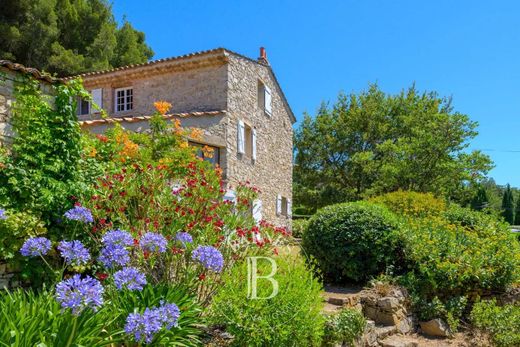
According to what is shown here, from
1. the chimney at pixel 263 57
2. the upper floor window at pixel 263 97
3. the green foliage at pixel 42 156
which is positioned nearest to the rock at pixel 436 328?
the green foliage at pixel 42 156

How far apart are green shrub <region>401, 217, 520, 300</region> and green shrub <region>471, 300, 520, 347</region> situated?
17.1 inches

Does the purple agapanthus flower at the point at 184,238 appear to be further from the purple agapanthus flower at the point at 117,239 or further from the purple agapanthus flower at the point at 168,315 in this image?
the purple agapanthus flower at the point at 168,315

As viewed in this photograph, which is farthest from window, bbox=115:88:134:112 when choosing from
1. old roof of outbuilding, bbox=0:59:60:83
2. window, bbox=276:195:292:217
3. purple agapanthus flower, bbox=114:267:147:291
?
purple agapanthus flower, bbox=114:267:147:291

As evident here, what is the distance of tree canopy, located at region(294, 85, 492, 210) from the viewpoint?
53.7 ft

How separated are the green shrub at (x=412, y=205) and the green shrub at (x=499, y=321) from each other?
342 cm

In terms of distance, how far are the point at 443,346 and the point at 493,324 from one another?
79 cm

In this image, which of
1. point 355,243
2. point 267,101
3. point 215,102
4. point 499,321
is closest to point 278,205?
point 267,101

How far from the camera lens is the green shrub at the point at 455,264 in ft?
20.8

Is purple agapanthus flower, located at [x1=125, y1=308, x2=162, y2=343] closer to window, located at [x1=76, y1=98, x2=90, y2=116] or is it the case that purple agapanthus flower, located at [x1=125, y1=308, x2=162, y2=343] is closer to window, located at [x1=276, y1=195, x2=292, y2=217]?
window, located at [x1=76, y1=98, x2=90, y2=116]

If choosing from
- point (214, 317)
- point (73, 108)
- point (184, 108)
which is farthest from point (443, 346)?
point (184, 108)

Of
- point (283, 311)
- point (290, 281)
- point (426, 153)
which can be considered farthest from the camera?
point (426, 153)

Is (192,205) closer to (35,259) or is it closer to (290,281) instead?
(290,281)

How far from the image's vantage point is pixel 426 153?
16.1 m

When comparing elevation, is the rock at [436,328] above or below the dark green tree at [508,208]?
below
